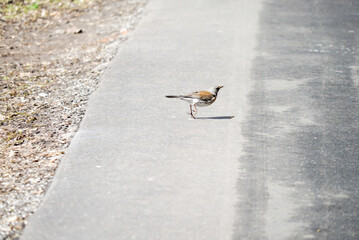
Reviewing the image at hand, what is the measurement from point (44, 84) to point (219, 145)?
11.0 ft

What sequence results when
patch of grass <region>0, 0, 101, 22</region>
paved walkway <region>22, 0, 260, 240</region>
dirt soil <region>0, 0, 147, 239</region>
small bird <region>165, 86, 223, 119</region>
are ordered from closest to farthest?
1. paved walkway <region>22, 0, 260, 240</region>
2. dirt soil <region>0, 0, 147, 239</region>
3. small bird <region>165, 86, 223, 119</region>
4. patch of grass <region>0, 0, 101, 22</region>

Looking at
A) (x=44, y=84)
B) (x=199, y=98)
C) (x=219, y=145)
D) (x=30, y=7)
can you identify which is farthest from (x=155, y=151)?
(x=30, y=7)

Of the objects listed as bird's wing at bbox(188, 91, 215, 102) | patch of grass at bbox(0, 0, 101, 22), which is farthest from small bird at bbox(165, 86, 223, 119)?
patch of grass at bbox(0, 0, 101, 22)

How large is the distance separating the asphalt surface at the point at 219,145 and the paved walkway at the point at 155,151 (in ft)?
0.05

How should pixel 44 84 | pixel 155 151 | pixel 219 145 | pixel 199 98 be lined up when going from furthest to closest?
pixel 44 84, pixel 199 98, pixel 219 145, pixel 155 151

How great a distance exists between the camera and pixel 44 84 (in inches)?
322

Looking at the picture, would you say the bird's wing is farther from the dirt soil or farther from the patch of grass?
the patch of grass

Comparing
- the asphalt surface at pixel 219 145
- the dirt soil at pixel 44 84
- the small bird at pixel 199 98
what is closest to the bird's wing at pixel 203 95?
the small bird at pixel 199 98

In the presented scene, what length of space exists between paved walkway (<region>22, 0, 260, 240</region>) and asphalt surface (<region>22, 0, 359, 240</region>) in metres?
0.02

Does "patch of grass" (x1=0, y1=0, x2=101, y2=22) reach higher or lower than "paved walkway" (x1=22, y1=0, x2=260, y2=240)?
lower

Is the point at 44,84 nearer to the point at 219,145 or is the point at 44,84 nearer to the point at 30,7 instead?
the point at 219,145

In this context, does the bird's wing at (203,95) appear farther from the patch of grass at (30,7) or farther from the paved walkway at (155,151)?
the patch of grass at (30,7)

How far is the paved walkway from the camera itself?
4613mm

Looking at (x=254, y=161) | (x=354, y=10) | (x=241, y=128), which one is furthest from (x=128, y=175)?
(x=354, y=10)
